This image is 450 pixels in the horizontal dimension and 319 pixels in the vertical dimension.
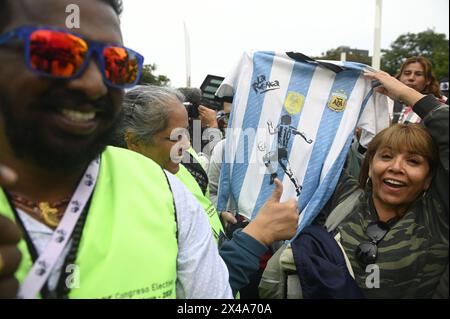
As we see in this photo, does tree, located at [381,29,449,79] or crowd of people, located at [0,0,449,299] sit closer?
crowd of people, located at [0,0,449,299]

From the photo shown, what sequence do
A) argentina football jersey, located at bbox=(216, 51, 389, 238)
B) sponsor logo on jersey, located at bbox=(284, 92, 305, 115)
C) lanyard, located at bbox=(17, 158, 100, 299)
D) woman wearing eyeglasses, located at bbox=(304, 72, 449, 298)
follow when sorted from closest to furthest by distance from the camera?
lanyard, located at bbox=(17, 158, 100, 299) < woman wearing eyeglasses, located at bbox=(304, 72, 449, 298) < argentina football jersey, located at bbox=(216, 51, 389, 238) < sponsor logo on jersey, located at bbox=(284, 92, 305, 115)

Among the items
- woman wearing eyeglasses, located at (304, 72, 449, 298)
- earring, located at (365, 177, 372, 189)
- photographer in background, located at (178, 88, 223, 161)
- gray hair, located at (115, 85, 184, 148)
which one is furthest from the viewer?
photographer in background, located at (178, 88, 223, 161)

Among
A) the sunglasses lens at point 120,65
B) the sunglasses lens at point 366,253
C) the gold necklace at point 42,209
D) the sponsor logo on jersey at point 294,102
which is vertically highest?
the sunglasses lens at point 120,65

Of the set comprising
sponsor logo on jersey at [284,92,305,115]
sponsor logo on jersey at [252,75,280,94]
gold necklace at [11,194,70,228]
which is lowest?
gold necklace at [11,194,70,228]

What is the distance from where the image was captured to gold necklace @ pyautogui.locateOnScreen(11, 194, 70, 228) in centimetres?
100

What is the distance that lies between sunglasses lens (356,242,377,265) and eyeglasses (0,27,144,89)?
47.3 inches

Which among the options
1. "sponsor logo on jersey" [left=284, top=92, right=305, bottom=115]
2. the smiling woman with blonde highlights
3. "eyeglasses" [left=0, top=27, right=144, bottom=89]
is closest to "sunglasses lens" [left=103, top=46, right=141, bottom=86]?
"eyeglasses" [left=0, top=27, right=144, bottom=89]

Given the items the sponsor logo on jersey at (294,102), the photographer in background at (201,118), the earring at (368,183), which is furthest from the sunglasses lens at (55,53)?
the photographer in background at (201,118)

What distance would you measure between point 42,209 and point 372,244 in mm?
1263

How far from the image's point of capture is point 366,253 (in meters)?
1.66

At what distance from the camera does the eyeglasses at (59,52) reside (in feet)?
2.96

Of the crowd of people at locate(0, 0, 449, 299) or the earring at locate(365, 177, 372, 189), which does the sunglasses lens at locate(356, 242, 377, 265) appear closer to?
the crowd of people at locate(0, 0, 449, 299)

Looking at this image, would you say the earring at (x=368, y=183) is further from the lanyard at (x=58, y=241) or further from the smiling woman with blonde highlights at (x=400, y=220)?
the lanyard at (x=58, y=241)
